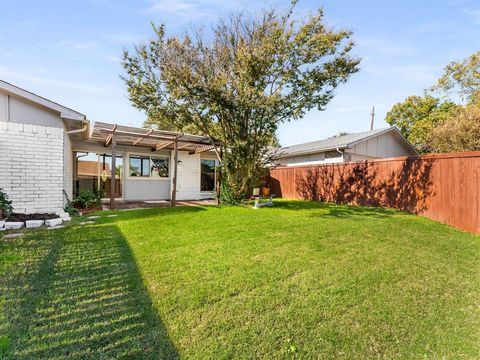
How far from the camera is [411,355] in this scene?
2385 millimetres

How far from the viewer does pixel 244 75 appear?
8.77 metres

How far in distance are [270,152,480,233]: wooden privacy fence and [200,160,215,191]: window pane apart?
435cm

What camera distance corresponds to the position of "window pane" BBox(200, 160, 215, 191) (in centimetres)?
1415

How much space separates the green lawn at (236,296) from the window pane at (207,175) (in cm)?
880

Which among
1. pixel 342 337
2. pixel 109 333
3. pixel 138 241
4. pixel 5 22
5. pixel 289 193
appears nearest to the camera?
pixel 109 333

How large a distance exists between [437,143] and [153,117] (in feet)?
48.0

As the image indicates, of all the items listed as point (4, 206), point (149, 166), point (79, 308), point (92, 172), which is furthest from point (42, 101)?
point (79, 308)

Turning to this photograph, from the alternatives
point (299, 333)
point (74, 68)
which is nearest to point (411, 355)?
point (299, 333)

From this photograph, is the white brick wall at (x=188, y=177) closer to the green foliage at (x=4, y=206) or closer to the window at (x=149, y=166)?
the window at (x=149, y=166)

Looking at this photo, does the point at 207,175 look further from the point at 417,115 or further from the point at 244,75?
the point at 417,115

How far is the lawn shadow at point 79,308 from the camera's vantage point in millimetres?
2162

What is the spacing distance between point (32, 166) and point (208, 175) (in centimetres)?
818

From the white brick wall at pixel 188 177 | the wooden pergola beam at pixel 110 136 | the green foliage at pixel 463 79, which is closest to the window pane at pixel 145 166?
the white brick wall at pixel 188 177

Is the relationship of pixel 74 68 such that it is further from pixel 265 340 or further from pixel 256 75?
pixel 265 340
